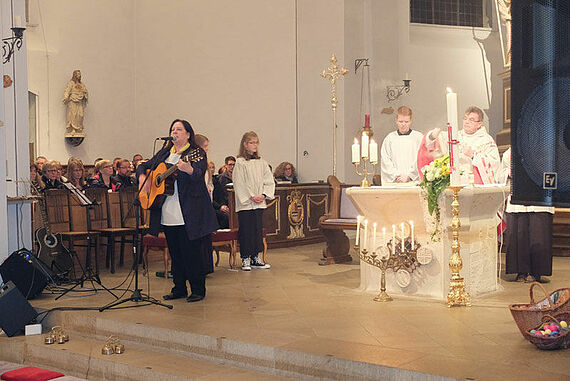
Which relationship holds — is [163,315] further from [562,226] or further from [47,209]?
[562,226]

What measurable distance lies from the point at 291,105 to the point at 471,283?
9239 millimetres

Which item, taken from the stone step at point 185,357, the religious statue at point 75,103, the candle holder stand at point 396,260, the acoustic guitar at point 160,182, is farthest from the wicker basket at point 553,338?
the religious statue at point 75,103

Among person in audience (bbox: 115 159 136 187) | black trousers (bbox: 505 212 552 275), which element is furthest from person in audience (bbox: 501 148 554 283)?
person in audience (bbox: 115 159 136 187)

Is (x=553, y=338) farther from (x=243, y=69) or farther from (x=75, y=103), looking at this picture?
(x=75, y=103)

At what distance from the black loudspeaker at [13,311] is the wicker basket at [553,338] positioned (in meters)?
4.13

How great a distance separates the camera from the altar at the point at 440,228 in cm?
680

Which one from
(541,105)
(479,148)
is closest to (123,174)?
(479,148)

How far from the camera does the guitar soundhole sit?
7.87 m

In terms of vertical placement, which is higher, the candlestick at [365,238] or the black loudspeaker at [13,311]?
the candlestick at [365,238]

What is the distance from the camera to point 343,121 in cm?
1496

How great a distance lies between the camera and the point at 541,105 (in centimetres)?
289

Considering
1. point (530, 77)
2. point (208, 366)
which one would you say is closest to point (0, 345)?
point (208, 366)

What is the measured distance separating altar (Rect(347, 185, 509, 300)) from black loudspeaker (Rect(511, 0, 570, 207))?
11.9ft

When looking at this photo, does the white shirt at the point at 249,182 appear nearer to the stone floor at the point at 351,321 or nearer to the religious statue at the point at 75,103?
the stone floor at the point at 351,321
